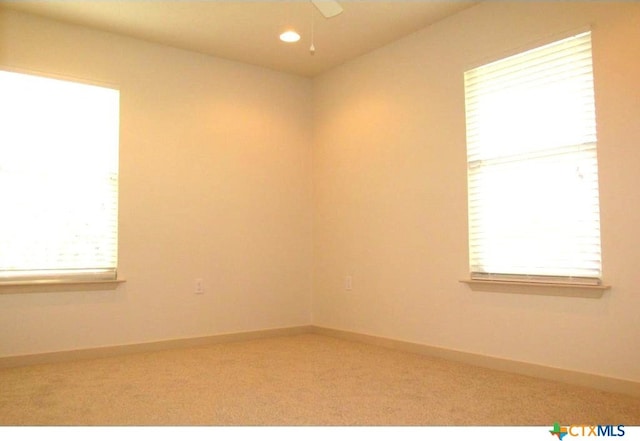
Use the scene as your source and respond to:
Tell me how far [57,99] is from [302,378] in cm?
274

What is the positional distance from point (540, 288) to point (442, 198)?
986mm

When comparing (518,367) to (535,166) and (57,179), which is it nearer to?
(535,166)

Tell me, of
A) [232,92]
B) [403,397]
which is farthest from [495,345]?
[232,92]

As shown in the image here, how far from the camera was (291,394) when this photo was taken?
281 cm

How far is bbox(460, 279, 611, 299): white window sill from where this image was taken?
2.89 meters

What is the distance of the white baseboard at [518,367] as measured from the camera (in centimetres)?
277

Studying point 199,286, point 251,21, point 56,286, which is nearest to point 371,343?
point 199,286

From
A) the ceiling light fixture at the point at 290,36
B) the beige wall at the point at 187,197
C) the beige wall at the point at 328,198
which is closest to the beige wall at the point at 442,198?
the beige wall at the point at 328,198

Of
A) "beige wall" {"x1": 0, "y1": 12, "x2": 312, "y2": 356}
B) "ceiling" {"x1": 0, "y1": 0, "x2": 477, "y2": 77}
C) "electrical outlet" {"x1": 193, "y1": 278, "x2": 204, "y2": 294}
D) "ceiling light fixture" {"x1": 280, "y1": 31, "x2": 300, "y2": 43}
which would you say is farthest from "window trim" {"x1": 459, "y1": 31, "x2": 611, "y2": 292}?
"electrical outlet" {"x1": 193, "y1": 278, "x2": 204, "y2": 294}

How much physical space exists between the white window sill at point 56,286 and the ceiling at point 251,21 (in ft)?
6.43

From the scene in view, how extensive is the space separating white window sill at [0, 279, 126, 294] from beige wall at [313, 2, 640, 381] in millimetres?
1990

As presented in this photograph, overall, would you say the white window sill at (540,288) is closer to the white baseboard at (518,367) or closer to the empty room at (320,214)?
the empty room at (320,214)

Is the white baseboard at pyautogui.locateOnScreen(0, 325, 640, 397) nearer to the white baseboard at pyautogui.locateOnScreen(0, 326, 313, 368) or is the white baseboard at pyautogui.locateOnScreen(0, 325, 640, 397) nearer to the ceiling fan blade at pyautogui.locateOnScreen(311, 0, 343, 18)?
the white baseboard at pyautogui.locateOnScreen(0, 326, 313, 368)

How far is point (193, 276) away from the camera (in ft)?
14.2
